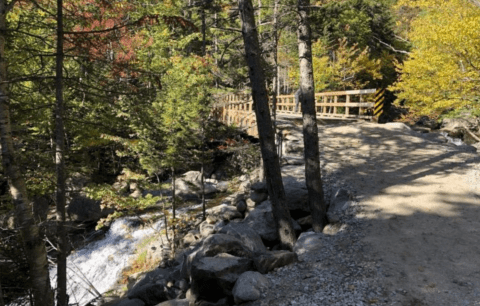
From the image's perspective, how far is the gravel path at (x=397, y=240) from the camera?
4.93 m

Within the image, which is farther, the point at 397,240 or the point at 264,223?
the point at 264,223

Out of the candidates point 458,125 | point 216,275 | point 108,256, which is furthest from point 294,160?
point 458,125

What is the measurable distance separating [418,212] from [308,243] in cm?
255

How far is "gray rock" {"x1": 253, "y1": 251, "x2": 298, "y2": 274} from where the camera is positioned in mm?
6059

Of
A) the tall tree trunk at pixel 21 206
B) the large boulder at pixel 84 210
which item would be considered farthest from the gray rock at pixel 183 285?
the large boulder at pixel 84 210

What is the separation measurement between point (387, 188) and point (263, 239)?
347 centimetres

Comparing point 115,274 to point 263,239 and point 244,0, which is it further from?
point 244,0

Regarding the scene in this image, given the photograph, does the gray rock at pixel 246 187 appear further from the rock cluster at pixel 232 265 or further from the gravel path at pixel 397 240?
the rock cluster at pixel 232 265

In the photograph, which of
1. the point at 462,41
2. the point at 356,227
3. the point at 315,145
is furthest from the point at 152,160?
the point at 462,41

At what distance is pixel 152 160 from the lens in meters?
12.0

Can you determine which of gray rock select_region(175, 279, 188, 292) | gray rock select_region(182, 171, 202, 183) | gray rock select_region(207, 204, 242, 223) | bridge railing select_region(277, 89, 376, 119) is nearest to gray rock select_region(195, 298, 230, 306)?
gray rock select_region(175, 279, 188, 292)

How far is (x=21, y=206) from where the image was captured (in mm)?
4656

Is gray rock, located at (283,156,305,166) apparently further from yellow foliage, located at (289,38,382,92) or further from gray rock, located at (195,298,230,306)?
yellow foliage, located at (289,38,382,92)

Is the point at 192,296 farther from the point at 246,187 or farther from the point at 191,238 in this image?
the point at 246,187
